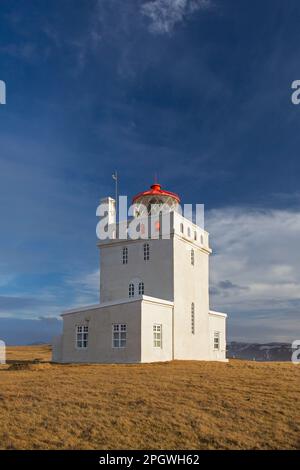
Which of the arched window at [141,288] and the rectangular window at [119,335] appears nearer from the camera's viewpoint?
the rectangular window at [119,335]

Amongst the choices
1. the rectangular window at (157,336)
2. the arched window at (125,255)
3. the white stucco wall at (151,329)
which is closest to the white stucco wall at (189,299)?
the white stucco wall at (151,329)

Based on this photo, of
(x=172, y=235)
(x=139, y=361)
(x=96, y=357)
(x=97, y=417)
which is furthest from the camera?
(x=172, y=235)

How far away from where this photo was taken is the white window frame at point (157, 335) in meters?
28.2

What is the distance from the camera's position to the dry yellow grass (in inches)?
506

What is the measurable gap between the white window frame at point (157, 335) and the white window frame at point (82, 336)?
13.7ft

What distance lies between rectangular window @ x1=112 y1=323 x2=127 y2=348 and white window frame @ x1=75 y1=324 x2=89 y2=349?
2138 millimetres

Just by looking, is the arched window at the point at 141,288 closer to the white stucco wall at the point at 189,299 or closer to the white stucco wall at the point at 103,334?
the white stucco wall at the point at 189,299

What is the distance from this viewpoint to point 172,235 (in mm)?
30828

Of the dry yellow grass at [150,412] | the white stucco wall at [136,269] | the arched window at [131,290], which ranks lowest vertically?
the dry yellow grass at [150,412]

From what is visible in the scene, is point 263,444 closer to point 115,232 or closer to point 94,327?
point 94,327

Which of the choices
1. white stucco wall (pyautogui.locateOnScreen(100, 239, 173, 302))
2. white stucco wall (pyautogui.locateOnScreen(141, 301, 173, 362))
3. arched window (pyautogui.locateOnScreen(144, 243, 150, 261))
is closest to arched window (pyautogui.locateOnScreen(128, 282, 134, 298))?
white stucco wall (pyautogui.locateOnScreen(100, 239, 173, 302))

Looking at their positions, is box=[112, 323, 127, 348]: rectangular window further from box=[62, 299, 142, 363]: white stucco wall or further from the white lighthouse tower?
box=[62, 299, 142, 363]: white stucco wall
